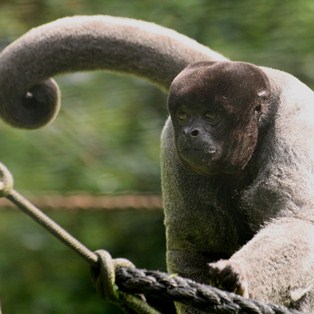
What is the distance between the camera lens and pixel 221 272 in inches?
171

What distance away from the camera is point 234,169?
5.30 metres

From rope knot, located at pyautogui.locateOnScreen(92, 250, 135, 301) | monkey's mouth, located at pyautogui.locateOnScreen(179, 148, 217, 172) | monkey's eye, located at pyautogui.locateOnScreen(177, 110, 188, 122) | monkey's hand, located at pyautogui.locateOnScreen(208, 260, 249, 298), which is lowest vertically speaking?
rope knot, located at pyautogui.locateOnScreen(92, 250, 135, 301)

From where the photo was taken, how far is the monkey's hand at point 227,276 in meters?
4.36

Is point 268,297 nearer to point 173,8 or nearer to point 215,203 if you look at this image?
point 215,203

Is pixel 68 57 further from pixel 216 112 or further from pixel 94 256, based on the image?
pixel 94 256

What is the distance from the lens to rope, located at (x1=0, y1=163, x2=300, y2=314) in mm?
4281

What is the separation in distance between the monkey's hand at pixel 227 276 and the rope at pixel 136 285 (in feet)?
0.21

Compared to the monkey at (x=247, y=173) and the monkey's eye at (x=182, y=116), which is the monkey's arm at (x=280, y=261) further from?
the monkey's eye at (x=182, y=116)

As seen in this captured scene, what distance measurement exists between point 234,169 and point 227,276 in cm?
102

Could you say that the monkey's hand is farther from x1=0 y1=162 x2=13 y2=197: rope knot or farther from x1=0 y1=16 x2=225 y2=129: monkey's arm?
x1=0 y1=16 x2=225 y2=129: monkey's arm

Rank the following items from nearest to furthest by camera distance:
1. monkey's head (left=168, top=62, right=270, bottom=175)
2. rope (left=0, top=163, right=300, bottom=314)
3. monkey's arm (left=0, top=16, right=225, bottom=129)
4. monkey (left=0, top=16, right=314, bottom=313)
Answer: rope (left=0, top=163, right=300, bottom=314) < monkey (left=0, top=16, right=314, bottom=313) < monkey's head (left=168, top=62, right=270, bottom=175) < monkey's arm (left=0, top=16, right=225, bottom=129)

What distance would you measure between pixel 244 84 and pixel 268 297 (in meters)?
0.92

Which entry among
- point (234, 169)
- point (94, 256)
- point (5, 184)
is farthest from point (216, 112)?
point (5, 184)

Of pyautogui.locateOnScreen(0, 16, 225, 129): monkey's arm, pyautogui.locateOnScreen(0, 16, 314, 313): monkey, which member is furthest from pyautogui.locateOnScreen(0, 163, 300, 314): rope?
pyautogui.locateOnScreen(0, 16, 225, 129): monkey's arm
